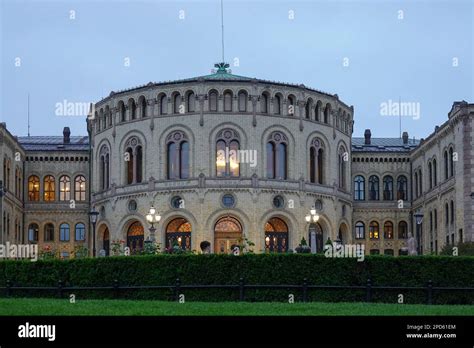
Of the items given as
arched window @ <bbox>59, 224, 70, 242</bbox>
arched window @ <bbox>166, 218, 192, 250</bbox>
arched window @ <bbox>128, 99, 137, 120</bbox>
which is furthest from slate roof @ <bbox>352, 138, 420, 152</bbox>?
arched window @ <bbox>59, 224, 70, 242</bbox>

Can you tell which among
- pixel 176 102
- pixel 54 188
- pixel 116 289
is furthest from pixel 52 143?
pixel 116 289

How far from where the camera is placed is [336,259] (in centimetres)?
3788

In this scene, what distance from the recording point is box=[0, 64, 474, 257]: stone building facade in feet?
243

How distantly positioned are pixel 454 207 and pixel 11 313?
45.6 metres

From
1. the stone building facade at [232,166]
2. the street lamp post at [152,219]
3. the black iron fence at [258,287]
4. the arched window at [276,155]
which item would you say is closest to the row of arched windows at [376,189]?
the stone building facade at [232,166]

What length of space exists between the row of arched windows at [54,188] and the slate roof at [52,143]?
2.43 metres

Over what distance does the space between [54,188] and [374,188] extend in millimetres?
26244

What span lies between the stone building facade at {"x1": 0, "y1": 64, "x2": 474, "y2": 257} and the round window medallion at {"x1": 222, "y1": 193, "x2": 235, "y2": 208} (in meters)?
0.07

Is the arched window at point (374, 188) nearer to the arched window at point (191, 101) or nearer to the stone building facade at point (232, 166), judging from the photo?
the stone building facade at point (232, 166)

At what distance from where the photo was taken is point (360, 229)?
87.0 meters

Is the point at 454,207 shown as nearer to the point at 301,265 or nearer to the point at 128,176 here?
the point at 128,176

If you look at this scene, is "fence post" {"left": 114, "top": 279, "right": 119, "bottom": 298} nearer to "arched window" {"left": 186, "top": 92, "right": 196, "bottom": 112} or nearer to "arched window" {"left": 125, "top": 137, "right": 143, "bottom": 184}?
"arched window" {"left": 186, "top": 92, "right": 196, "bottom": 112}
